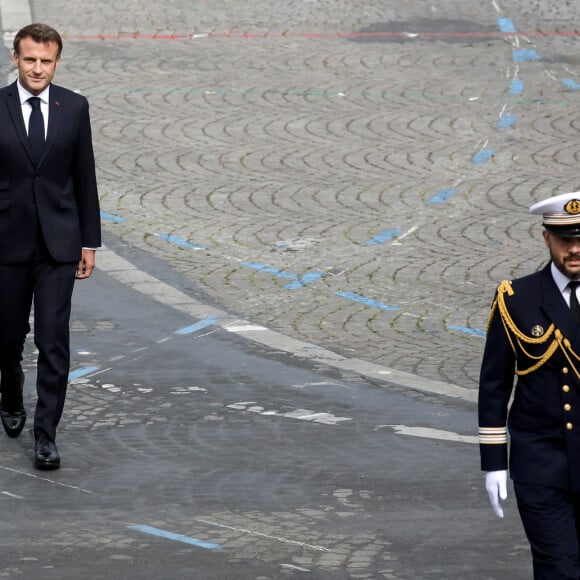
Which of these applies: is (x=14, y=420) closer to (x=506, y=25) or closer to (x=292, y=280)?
(x=292, y=280)

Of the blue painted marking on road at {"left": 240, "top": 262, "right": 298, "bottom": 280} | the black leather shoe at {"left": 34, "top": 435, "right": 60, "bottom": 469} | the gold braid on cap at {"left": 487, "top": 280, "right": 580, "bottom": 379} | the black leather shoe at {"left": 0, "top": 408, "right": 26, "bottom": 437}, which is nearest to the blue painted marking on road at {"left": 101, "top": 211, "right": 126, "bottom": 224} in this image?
the blue painted marking on road at {"left": 240, "top": 262, "right": 298, "bottom": 280}

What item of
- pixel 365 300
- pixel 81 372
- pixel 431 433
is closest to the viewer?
pixel 431 433

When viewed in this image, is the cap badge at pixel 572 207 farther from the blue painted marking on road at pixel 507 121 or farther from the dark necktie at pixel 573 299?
the blue painted marking on road at pixel 507 121

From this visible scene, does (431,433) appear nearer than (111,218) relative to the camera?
Yes

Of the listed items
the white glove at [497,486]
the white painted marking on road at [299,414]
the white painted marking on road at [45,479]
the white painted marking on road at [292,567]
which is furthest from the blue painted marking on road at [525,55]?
the white glove at [497,486]

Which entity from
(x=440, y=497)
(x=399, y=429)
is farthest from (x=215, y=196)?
(x=440, y=497)

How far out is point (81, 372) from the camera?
9430 millimetres

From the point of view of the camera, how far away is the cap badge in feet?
17.3

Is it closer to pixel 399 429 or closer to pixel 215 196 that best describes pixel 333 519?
pixel 399 429

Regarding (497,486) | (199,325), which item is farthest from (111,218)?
(497,486)

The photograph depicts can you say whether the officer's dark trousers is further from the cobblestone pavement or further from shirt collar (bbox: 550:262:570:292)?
the cobblestone pavement

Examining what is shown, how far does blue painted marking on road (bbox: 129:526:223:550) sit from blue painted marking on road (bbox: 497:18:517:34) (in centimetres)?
1485

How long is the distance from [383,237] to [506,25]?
9402 millimetres

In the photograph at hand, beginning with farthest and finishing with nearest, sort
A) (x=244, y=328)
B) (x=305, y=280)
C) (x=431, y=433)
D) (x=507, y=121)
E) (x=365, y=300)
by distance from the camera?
(x=507, y=121) → (x=305, y=280) → (x=365, y=300) → (x=244, y=328) → (x=431, y=433)
